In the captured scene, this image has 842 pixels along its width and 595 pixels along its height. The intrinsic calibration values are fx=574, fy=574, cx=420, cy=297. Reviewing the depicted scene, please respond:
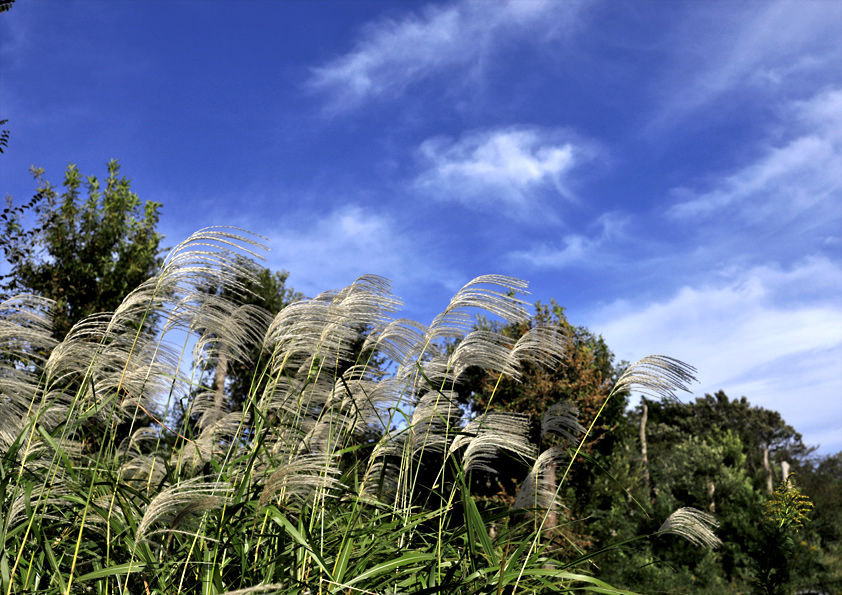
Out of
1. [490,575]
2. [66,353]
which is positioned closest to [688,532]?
[490,575]

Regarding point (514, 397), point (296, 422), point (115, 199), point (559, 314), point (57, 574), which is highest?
point (115, 199)

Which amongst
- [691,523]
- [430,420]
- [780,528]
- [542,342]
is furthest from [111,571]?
[780,528]

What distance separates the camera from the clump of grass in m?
2.15

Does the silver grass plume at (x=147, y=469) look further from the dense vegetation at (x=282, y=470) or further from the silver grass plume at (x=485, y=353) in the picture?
the silver grass plume at (x=485, y=353)

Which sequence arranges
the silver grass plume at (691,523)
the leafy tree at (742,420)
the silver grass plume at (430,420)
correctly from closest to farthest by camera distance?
the silver grass plume at (691,523), the silver grass plume at (430,420), the leafy tree at (742,420)

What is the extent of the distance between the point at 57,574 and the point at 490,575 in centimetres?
168

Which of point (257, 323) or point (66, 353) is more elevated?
point (257, 323)

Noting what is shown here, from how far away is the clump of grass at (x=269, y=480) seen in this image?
215 cm

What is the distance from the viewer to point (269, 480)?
→ 65.5 inches

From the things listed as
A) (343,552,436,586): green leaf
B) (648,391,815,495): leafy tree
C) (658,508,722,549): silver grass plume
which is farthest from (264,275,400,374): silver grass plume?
(648,391,815,495): leafy tree

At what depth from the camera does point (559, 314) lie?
1171 centimetres

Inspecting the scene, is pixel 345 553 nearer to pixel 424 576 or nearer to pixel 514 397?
pixel 424 576

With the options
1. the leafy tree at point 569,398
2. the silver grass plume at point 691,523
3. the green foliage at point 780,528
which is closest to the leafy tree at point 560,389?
the leafy tree at point 569,398

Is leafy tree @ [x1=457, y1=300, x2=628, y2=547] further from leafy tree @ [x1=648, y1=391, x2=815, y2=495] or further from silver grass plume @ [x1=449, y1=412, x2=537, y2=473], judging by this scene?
leafy tree @ [x1=648, y1=391, x2=815, y2=495]
